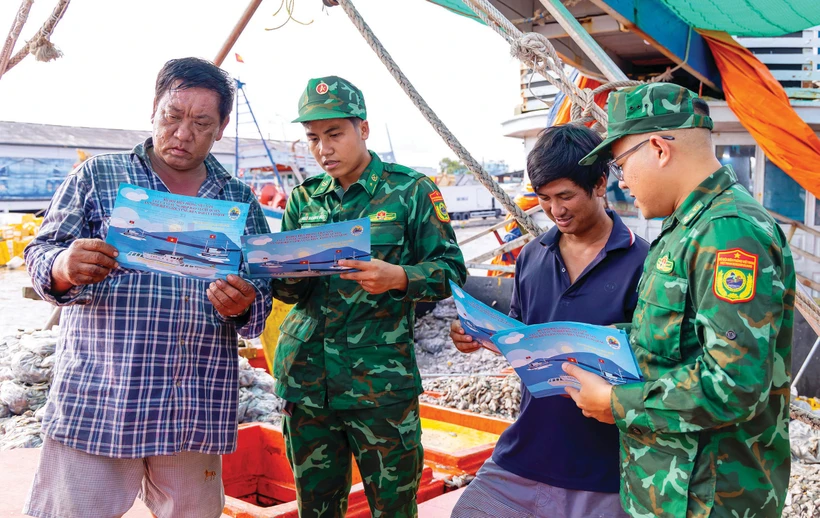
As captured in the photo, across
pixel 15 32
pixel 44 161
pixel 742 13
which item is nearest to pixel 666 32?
pixel 742 13

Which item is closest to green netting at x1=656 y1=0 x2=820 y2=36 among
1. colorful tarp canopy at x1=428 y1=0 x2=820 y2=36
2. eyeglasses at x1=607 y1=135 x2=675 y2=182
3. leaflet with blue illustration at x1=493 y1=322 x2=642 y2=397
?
colorful tarp canopy at x1=428 y1=0 x2=820 y2=36

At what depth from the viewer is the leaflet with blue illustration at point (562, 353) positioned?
1.62 m

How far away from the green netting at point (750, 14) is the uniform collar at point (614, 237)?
3.37 metres

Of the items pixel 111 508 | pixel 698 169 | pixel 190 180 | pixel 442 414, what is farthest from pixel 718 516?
pixel 442 414

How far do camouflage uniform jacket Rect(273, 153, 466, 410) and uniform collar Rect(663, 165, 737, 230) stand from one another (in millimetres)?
959

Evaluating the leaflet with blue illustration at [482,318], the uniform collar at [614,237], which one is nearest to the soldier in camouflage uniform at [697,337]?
the leaflet with blue illustration at [482,318]

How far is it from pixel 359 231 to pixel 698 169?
3.09 feet

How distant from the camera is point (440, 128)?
3.04 metres

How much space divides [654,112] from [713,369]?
61 centimetres

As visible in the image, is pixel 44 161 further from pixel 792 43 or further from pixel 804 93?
pixel 804 93

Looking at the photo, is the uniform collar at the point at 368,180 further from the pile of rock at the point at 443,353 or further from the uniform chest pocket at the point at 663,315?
the pile of rock at the point at 443,353

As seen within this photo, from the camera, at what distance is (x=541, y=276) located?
226cm

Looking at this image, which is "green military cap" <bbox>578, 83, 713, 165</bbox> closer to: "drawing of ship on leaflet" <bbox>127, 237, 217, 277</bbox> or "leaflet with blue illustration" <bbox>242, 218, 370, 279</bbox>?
"leaflet with blue illustration" <bbox>242, 218, 370, 279</bbox>

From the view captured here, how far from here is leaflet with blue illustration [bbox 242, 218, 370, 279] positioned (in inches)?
80.7
